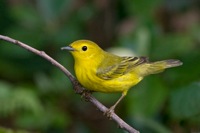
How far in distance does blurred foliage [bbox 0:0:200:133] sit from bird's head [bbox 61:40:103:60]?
0.73 metres

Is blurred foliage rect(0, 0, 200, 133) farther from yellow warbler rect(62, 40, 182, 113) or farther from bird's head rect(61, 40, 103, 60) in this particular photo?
bird's head rect(61, 40, 103, 60)

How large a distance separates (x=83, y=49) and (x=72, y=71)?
166cm

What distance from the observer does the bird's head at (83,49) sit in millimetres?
4562

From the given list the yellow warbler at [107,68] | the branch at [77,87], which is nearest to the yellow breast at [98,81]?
the yellow warbler at [107,68]

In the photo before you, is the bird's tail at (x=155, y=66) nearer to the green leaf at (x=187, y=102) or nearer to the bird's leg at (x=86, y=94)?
the green leaf at (x=187, y=102)

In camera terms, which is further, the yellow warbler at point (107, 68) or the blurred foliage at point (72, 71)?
the blurred foliage at point (72, 71)

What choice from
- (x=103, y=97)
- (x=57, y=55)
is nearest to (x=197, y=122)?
(x=103, y=97)

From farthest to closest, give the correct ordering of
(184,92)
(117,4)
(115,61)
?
(117,4)
(115,61)
(184,92)

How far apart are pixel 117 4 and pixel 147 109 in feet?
7.77

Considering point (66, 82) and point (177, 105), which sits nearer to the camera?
point (177, 105)

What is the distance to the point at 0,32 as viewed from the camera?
6.97 m

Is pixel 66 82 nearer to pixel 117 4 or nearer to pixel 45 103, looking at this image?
pixel 45 103

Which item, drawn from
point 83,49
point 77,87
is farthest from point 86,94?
point 83,49

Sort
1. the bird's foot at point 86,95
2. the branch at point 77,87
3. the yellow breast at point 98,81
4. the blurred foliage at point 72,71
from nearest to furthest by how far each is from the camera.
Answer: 1. the branch at point 77,87
2. the bird's foot at point 86,95
3. the yellow breast at point 98,81
4. the blurred foliage at point 72,71
